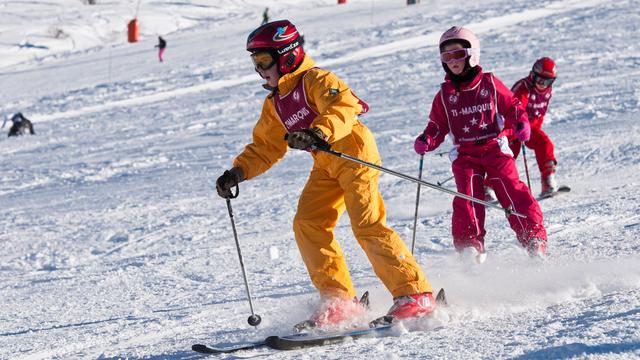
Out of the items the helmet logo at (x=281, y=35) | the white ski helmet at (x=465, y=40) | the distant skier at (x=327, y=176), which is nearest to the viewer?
the distant skier at (x=327, y=176)

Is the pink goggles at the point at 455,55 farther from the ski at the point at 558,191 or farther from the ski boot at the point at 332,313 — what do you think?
the ski at the point at 558,191

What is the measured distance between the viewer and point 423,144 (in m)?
5.76

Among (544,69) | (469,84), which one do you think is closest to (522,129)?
(469,84)

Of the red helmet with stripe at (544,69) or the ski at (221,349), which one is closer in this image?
the ski at (221,349)

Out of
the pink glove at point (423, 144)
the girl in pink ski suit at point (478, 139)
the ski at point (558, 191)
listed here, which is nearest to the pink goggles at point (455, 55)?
the girl in pink ski suit at point (478, 139)

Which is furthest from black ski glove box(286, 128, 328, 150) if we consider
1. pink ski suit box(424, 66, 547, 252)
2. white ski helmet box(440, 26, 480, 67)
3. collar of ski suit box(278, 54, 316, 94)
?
pink ski suit box(424, 66, 547, 252)

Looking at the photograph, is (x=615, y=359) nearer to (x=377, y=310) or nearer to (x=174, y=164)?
(x=377, y=310)

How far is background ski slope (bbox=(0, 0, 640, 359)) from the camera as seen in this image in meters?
4.44

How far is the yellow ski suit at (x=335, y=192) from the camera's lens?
4.32 m

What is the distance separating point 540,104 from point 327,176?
4038 mm

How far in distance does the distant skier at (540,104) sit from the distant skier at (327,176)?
3.49m

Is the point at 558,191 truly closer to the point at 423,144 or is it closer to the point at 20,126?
the point at 423,144

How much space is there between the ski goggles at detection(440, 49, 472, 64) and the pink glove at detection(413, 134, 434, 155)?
22.7 inches

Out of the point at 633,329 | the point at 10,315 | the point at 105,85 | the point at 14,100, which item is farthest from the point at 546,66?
the point at 14,100
